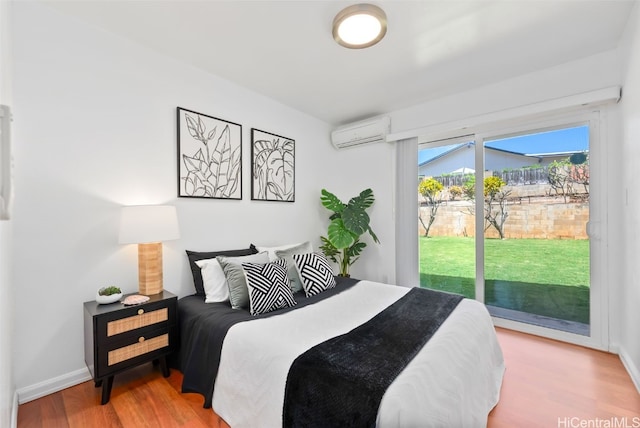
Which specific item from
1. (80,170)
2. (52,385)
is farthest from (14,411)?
(80,170)

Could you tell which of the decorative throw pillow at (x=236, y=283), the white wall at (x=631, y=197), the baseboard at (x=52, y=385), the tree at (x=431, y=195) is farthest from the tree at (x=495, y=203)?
the baseboard at (x=52, y=385)

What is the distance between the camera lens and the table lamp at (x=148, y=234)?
1.96m

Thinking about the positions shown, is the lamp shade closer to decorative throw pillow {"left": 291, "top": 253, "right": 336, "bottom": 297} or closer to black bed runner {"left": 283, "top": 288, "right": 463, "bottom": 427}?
decorative throw pillow {"left": 291, "top": 253, "right": 336, "bottom": 297}

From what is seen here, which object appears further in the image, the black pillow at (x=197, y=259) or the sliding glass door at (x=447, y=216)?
the sliding glass door at (x=447, y=216)

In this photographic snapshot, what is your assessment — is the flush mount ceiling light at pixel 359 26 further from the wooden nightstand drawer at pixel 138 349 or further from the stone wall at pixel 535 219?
the wooden nightstand drawer at pixel 138 349

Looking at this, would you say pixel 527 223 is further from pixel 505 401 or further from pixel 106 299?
pixel 106 299

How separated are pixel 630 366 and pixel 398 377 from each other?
7.27ft

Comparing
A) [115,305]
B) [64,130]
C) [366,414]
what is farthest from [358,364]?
[64,130]

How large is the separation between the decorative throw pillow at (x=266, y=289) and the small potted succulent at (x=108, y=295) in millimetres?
875

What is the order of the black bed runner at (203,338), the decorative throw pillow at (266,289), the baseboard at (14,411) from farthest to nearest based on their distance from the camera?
the decorative throw pillow at (266,289)
the black bed runner at (203,338)
the baseboard at (14,411)

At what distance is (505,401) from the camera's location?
179 cm

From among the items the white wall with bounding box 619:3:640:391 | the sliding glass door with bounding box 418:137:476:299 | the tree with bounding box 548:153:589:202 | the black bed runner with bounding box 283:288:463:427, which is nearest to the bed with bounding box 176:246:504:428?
the black bed runner with bounding box 283:288:463:427

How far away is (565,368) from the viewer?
7.15 ft

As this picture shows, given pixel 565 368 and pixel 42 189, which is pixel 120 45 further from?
pixel 565 368
